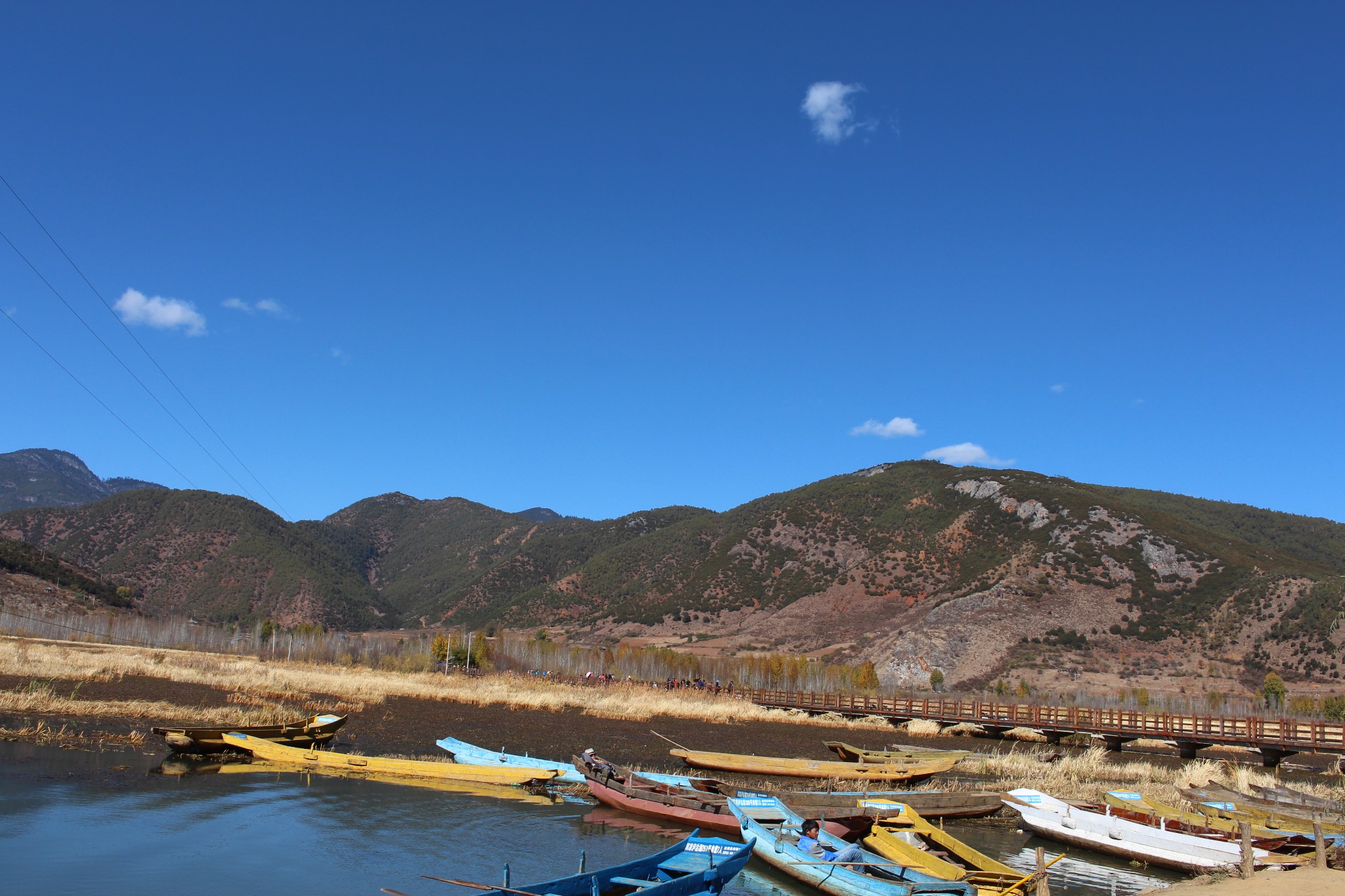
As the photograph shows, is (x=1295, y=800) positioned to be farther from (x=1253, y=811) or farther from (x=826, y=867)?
(x=826, y=867)

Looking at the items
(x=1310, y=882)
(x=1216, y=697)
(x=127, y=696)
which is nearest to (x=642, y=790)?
(x=1310, y=882)

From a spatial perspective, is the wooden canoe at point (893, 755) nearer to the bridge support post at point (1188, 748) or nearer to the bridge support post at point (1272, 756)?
the bridge support post at point (1188, 748)

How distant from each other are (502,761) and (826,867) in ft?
40.0

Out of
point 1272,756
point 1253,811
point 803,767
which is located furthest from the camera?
point 1272,756

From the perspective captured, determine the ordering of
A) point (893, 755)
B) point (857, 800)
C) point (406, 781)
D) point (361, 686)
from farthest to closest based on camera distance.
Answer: point (361, 686) < point (893, 755) < point (406, 781) < point (857, 800)

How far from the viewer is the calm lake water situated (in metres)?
12.3

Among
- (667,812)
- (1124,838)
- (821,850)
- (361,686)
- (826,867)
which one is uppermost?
(826,867)

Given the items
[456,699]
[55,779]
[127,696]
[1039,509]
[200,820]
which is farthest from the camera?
[1039,509]

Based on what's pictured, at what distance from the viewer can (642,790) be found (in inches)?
713

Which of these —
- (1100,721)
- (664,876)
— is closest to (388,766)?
(664,876)

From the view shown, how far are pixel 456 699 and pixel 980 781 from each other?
28.2 m

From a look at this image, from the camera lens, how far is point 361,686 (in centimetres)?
4506

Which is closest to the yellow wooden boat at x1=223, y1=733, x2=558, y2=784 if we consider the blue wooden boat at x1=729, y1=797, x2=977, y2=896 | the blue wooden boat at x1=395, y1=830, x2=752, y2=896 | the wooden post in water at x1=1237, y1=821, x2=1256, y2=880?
the blue wooden boat at x1=729, y1=797, x2=977, y2=896

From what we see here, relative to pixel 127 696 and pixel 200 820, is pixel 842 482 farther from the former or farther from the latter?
pixel 200 820
